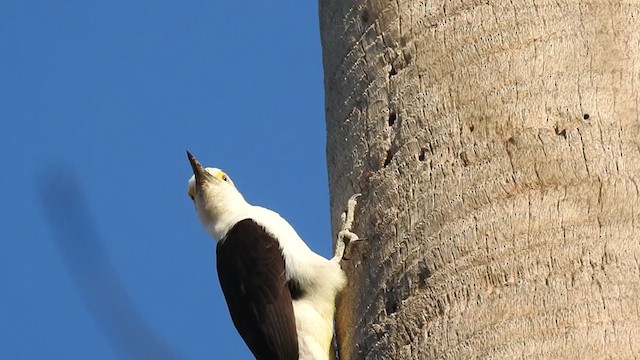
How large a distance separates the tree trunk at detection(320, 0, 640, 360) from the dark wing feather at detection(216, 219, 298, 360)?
255 millimetres

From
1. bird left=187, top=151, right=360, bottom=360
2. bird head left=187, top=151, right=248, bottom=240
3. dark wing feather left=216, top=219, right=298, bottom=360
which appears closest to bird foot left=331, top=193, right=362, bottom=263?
bird left=187, top=151, right=360, bottom=360

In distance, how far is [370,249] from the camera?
13.5 ft

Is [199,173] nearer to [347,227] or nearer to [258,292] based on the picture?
[258,292]

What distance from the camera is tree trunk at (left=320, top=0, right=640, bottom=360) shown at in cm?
333

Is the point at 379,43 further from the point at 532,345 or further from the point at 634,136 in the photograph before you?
the point at 532,345

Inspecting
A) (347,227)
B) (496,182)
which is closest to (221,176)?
(347,227)

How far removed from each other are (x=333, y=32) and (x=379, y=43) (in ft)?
1.47

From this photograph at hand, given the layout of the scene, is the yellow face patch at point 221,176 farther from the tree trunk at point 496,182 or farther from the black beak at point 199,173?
the tree trunk at point 496,182

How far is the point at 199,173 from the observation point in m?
6.00

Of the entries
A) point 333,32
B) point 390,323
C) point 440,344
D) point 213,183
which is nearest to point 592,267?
point 440,344

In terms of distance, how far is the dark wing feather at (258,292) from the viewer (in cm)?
449

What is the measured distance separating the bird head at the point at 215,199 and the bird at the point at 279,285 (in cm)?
37

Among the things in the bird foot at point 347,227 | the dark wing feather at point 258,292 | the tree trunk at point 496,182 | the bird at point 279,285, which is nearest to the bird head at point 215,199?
the bird at point 279,285

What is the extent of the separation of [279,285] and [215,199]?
1231 millimetres
